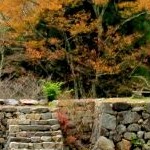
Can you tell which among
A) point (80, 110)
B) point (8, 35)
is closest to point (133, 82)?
point (8, 35)

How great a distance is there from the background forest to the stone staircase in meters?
5.79

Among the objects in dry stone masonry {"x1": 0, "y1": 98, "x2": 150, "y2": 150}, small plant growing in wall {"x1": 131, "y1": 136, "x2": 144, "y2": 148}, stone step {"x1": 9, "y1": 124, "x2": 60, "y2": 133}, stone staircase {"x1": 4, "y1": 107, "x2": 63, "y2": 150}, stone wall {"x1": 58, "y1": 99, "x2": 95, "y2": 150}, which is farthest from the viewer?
stone wall {"x1": 58, "y1": 99, "x2": 95, "y2": 150}

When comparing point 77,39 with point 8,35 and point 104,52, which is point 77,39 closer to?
point 104,52

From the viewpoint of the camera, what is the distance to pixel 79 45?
22.5 metres

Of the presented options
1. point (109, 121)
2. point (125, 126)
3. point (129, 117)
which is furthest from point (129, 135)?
point (109, 121)

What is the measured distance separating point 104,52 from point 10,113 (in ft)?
22.7

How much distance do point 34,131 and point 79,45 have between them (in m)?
8.58

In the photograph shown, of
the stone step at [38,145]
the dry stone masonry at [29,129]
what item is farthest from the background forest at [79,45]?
the stone step at [38,145]

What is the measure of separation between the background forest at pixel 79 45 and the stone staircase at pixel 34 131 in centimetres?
579

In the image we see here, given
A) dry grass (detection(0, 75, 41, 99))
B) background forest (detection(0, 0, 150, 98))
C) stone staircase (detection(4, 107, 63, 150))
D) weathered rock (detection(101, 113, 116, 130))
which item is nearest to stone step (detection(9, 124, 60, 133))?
stone staircase (detection(4, 107, 63, 150))

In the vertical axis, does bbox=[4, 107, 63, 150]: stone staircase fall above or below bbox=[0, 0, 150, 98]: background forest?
below

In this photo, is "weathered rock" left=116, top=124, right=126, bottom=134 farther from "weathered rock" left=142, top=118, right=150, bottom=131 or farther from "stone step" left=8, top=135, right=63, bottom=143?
"stone step" left=8, top=135, right=63, bottom=143

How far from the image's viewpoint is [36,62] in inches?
899

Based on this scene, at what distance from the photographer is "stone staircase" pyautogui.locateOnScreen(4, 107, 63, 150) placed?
1373 centimetres
